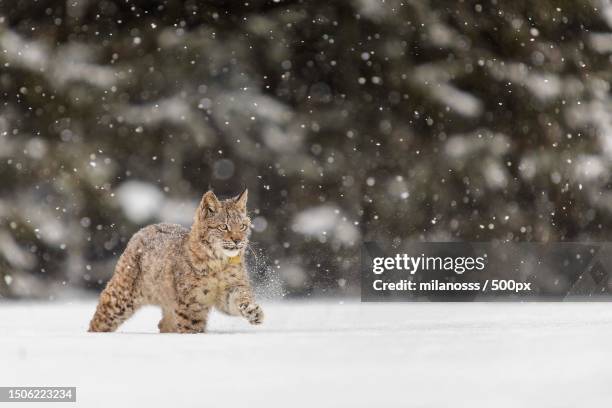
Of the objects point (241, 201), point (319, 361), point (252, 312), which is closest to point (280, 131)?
point (241, 201)

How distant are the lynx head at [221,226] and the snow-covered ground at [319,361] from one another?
188mm

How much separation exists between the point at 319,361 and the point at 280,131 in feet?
3.65

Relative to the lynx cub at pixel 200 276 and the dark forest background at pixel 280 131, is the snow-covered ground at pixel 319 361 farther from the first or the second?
the dark forest background at pixel 280 131

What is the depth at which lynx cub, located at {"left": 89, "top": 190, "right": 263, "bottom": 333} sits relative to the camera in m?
1.62

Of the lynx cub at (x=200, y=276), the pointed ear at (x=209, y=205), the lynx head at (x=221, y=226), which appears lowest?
the lynx cub at (x=200, y=276)

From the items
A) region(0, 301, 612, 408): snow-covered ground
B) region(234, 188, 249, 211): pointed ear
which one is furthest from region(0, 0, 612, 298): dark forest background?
region(234, 188, 249, 211): pointed ear

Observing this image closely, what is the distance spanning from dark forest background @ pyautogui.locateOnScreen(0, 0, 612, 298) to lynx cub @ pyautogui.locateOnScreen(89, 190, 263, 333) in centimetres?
68

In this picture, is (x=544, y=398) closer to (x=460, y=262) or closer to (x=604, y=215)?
(x=460, y=262)

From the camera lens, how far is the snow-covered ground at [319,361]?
1.26m

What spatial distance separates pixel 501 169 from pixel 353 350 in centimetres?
115

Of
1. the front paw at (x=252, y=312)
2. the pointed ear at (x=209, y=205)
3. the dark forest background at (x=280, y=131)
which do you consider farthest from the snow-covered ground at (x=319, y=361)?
the dark forest background at (x=280, y=131)

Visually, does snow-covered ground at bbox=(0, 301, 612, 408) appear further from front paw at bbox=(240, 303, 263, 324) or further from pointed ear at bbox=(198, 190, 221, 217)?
pointed ear at bbox=(198, 190, 221, 217)

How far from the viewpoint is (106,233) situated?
2.39 m

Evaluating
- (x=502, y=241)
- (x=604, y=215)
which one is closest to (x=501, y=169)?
(x=502, y=241)
